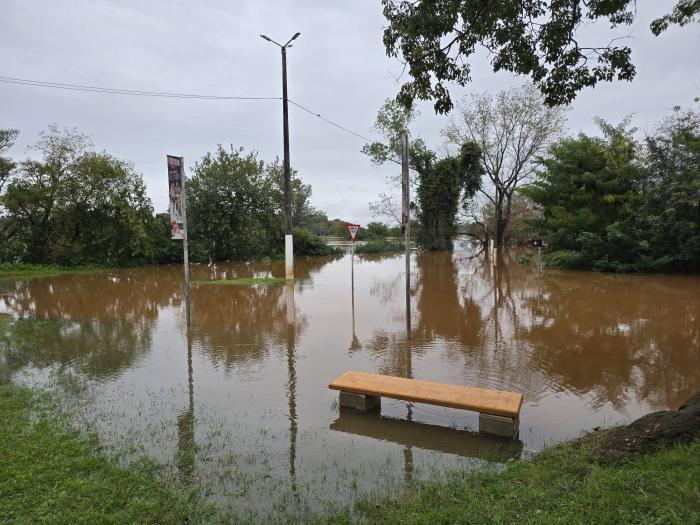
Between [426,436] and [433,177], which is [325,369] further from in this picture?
[433,177]

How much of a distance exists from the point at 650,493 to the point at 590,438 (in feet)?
4.72

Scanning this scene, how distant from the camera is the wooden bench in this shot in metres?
4.88

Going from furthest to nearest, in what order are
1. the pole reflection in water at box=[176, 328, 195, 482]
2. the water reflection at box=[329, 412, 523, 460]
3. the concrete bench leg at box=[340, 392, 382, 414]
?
→ the concrete bench leg at box=[340, 392, 382, 414], the water reflection at box=[329, 412, 523, 460], the pole reflection in water at box=[176, 328, 195, 482]

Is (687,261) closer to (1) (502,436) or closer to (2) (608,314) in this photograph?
(2) (608,314)

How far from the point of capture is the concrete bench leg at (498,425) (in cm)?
487

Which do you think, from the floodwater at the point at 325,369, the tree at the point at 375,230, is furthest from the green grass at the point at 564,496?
the tree at the point at 375,230

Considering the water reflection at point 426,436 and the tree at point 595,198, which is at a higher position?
the tree at point 595,198

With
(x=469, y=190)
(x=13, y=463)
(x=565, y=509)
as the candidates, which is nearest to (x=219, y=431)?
(x=13, y=463)

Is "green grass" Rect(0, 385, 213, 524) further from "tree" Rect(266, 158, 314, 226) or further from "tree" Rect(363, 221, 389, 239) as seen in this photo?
"tree" Rect(363, 221, 389, 239)

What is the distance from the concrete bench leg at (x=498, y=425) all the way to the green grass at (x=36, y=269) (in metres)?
23.5

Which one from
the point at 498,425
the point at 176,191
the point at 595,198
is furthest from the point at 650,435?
the point at 595,198

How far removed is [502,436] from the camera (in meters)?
4.91

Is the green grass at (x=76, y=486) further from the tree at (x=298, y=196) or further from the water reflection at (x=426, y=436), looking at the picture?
the tree at (x=298, y=196)

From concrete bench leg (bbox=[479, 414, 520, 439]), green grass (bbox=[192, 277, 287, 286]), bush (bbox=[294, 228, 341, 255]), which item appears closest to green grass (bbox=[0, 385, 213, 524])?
concrete bench leg (bbox=[479, 414, 520, 439])
